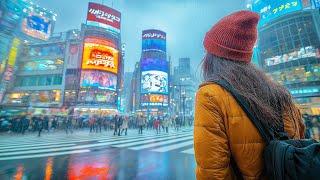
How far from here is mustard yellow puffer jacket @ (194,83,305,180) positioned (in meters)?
1.13

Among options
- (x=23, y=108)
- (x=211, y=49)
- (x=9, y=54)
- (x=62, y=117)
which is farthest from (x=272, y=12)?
(x=9, y=54)

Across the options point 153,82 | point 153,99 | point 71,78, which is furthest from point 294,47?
point 71,78

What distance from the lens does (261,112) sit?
122 cm

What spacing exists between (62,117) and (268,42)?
152ft

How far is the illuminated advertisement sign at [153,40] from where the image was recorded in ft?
229

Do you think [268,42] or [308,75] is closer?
[308,75]

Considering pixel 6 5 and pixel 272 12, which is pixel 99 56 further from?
pixel 272 12

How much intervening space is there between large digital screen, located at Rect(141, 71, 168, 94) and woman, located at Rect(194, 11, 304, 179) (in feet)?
202

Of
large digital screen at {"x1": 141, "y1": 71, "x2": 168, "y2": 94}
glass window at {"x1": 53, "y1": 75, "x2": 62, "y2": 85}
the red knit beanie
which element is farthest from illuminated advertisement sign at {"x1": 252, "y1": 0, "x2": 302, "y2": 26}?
the red knit beanie

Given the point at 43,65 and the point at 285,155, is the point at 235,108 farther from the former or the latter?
the point at 43,65

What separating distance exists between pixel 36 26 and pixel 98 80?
27.3 metres

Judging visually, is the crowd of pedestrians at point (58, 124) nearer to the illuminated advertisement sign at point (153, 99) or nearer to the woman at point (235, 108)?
the woman at point (235, 108)

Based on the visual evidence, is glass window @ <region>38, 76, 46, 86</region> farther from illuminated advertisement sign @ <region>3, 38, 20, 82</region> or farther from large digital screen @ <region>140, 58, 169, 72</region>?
large digital screen @ <region>140, 58, 169, 72</region>

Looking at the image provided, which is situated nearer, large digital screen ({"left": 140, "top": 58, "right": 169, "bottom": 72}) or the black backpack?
the black backpack
